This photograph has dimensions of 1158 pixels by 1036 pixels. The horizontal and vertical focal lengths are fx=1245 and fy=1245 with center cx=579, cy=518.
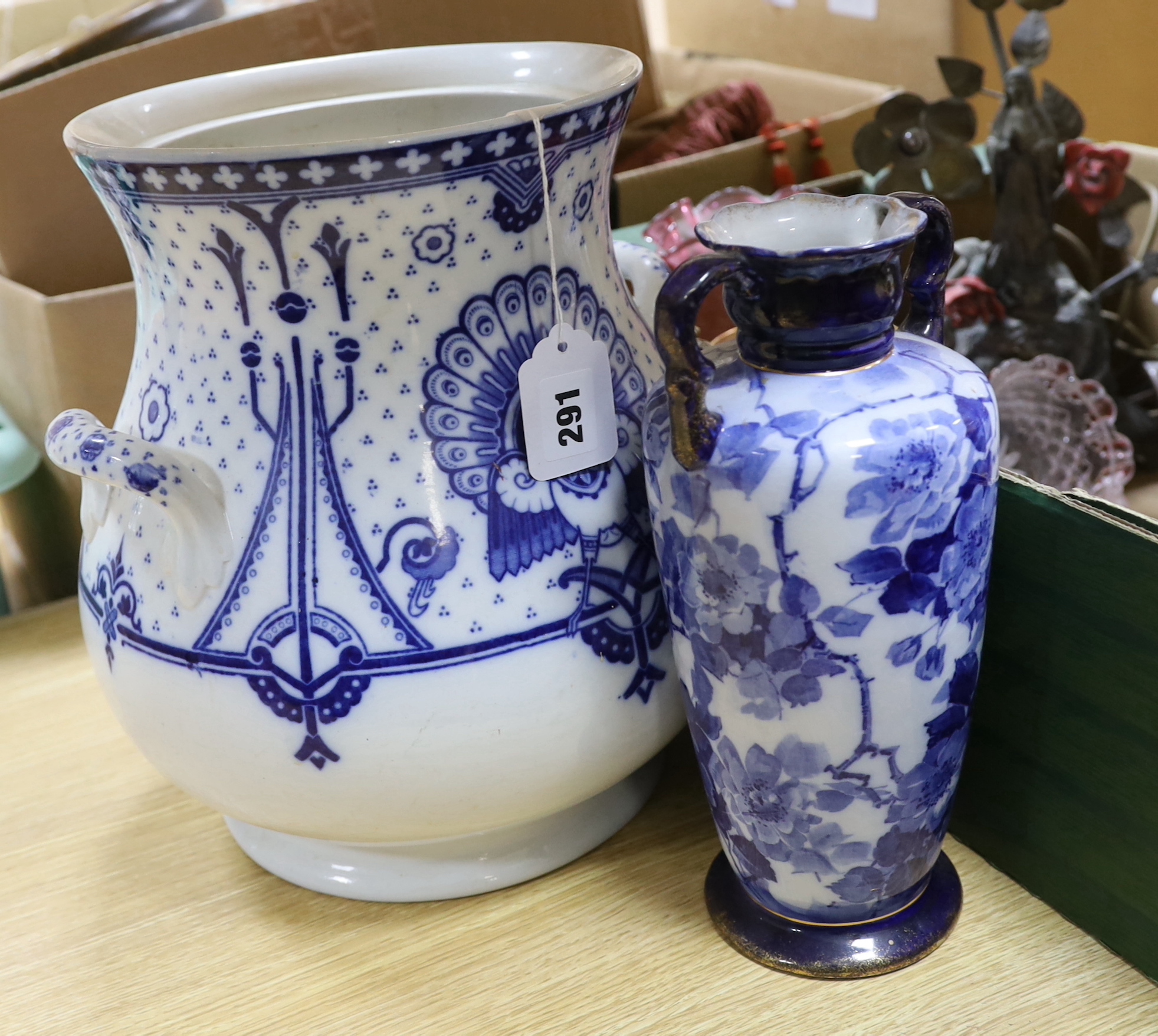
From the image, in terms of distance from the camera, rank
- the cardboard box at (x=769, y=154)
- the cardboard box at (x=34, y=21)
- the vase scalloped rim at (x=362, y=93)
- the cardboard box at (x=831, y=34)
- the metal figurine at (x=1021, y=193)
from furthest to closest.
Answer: the cardboard box at (x=34, y=21)
the cardboard box at (x=831, y=34)
the cardboard box at (x=769, y=154)
the metal figurine at (x=1021, y=193)
the vase scalloped rim at (x=362, y=93)

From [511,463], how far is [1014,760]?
0.25 m

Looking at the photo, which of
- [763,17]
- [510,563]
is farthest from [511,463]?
[763,17]

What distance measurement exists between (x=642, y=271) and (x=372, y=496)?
22 centimetres

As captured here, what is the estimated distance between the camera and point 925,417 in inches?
17.1

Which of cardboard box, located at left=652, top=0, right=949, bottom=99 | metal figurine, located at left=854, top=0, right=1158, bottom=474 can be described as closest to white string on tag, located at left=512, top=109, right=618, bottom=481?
metal figurine, located at left=854, top=0, right=1158, bottom=474

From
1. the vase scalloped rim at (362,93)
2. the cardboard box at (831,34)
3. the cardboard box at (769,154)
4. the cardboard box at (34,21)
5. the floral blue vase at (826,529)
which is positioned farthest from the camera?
the cardboard box at (34,21)

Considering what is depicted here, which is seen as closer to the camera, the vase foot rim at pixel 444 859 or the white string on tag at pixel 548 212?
the white string on tag at pixel 548 212

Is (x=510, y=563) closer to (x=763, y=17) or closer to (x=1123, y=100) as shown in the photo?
(x=1123, y=100)

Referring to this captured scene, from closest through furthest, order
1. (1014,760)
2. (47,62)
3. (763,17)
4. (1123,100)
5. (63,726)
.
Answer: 1. (1014,760)
2. (63,726)
3. (47,62)
4. (1123,100)
5. (763,17)

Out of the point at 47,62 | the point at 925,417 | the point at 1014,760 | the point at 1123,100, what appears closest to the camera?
the point at 925,417

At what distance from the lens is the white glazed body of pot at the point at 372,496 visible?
0.46 m

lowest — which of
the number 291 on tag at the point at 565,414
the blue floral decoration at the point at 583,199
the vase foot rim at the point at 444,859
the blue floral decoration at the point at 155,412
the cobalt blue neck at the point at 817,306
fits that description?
the vase foot rim at the point at 444,859

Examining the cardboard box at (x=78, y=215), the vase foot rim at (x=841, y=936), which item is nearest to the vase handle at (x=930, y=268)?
the vase foot rim at (x=841, y=936)

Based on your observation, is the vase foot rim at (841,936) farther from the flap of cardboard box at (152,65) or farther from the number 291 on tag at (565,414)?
the flap of cardboard box at (152,65)
